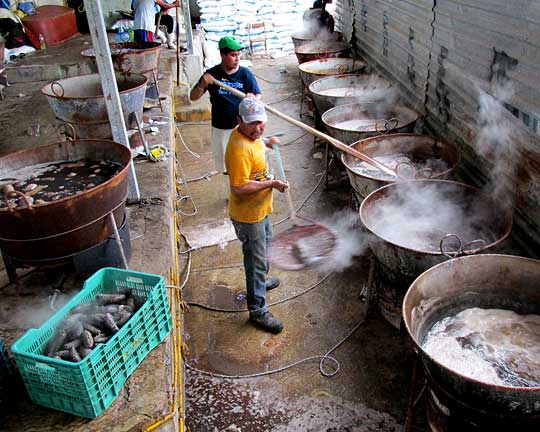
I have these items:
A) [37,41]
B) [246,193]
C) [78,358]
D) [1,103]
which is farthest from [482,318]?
[37,41]

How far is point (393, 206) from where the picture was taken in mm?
4789

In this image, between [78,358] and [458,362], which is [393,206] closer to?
[458,362]

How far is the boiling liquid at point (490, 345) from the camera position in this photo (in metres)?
3.05

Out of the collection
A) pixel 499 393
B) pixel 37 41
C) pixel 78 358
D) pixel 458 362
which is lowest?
pixel 458 362

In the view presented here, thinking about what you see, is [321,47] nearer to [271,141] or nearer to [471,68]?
[471,68]

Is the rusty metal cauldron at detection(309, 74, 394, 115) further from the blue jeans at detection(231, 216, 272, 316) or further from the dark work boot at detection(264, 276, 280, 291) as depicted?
the blue jeans at detection(231, 216, 272, 316)

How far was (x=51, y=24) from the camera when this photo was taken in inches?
469

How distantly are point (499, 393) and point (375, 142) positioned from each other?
3.76 metres

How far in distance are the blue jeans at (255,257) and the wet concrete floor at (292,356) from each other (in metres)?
0.32

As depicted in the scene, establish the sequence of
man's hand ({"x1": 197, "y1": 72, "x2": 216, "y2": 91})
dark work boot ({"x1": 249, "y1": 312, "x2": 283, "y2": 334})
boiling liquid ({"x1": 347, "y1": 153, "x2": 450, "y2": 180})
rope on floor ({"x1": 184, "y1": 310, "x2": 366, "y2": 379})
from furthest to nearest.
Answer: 1. man's hand ({"x1": 197, "y1": 72, "x2": 216, "y2": 91})
2. boiling liquid ({"x1": 347, "y1": 153, "x2": 450, "y2": 180})
3. dark work boot ({"x1": 249, "y1": 312, "x2": 283, "y2": 334})
4. rope on floor ({"x1": 184, "y1": 310, "x2": 366, "y2": 379})

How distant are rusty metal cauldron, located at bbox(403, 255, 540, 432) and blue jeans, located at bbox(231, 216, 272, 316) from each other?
5.43 feet

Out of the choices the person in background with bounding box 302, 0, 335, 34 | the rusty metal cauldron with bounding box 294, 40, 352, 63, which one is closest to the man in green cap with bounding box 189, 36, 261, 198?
the rusty metal cauldron with bounding box 294, 40, 352, 63

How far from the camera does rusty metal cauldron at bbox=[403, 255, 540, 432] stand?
269cm

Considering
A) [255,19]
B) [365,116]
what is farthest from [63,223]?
[255,19]
